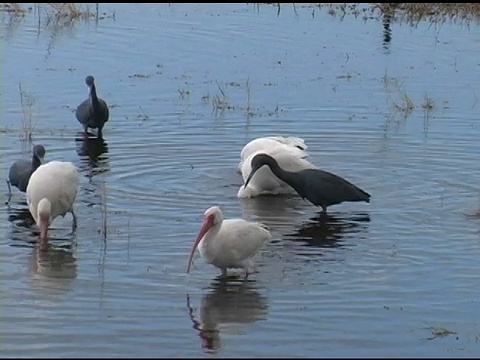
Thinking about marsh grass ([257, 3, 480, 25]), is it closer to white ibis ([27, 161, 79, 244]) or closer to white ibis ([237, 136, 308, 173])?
white ibis ([237, 136, 308, 173])

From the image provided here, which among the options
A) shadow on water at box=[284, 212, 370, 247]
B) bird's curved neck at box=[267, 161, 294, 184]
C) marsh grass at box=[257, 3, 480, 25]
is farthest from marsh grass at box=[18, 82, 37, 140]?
marsh grass at box=[257, 3, 480, 25]

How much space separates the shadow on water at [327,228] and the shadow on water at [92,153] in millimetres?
3000

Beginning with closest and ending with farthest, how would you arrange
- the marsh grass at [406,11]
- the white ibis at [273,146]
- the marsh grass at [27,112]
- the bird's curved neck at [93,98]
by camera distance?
the white ibis at [273,146] < the marsh grass at [27,112] < the bird's curved neck at [93,98] < the marsh grass at [406,11]

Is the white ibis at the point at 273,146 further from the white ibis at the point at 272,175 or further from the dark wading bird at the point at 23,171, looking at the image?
the dark wading bird at the point at 23,171

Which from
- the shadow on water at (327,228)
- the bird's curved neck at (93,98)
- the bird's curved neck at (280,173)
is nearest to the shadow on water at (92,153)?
the bird's curved neck at (93,98)

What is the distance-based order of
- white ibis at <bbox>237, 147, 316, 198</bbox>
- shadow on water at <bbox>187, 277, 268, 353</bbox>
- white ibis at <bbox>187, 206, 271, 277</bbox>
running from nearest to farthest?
shadow on water at <bbox>187, 277, 268, 353</bbox>
white ibis at <bbox>187, 206, 271, 277</bbox>
white ibis at <bbox>237, 147, 316, 198</bbox>

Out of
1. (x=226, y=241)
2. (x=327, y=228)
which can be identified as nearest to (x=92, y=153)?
(x=327, y=228)

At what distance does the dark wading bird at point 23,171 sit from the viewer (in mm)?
12609

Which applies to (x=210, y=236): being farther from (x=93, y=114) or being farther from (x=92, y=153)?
(x=93, y=114)

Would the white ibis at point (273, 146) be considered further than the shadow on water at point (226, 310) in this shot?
Yes

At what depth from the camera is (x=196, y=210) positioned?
12.4 metres

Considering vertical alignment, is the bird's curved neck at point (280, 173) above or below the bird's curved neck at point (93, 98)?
below

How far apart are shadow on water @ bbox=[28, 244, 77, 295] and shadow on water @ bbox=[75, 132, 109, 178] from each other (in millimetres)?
3050

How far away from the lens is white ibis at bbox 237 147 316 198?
1308cm
